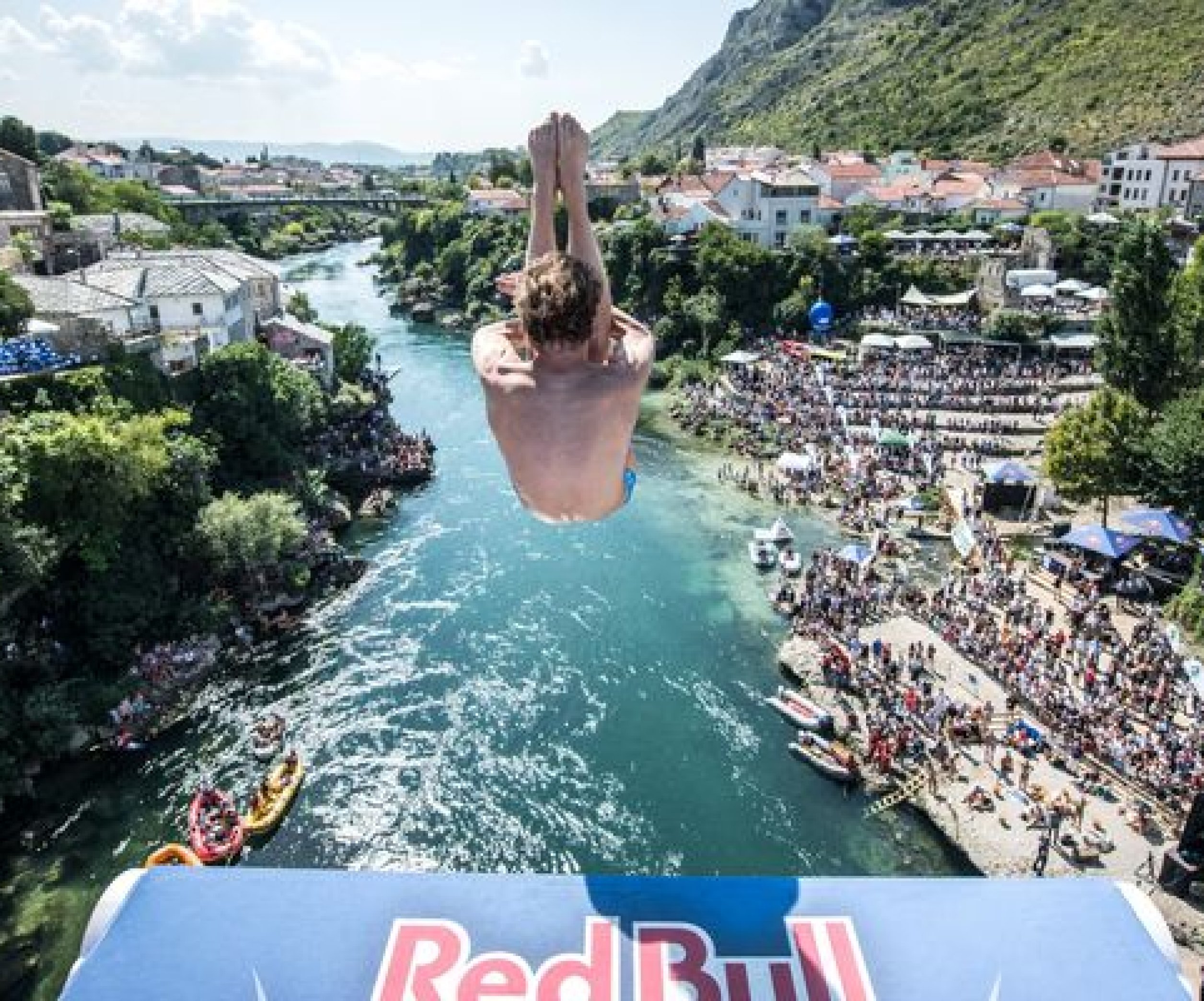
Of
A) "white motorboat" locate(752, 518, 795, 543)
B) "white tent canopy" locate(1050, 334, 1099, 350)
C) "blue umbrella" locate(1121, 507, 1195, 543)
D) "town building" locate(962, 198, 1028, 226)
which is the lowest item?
"white motorboat" locate(752, 518, 795, 543)

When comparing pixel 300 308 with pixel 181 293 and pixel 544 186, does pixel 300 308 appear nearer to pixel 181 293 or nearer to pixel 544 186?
pixel 181 293

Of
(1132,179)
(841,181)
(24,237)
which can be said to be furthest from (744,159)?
(24,237)

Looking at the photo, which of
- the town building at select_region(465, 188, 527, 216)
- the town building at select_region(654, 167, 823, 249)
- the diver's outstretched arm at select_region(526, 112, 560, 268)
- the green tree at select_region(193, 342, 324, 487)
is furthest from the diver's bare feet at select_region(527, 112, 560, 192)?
the town building at select_region(465, 188, 527, 216)

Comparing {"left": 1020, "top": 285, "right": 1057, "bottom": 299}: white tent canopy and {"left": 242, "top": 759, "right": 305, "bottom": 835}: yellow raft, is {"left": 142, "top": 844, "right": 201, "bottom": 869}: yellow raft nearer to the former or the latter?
{"left": 242, "top": 759, "right": 305, "bottom": 835}: yellow raft

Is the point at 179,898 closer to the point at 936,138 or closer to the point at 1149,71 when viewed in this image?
the point at 1149,71

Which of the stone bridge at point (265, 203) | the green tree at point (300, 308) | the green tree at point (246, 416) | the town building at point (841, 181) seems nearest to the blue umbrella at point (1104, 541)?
the green tree at point (246, 416)

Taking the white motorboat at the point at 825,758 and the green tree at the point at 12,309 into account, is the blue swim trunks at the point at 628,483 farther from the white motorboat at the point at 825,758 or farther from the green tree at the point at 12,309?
the green tree at the point at 12,309

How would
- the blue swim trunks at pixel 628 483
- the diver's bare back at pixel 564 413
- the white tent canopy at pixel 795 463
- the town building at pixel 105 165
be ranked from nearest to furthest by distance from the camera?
the diver's bare back at pixel 564 413 → the blue swim trunks at pixel 628 483 → the white tent canopy at pixel 795 463 → the town building at pixel 105 165
